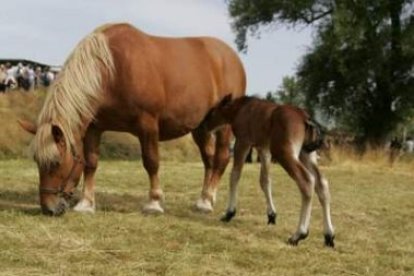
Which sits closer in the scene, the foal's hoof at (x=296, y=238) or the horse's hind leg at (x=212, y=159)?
the foal's hoof at (x=296, y=238)

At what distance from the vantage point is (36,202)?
9.76 m

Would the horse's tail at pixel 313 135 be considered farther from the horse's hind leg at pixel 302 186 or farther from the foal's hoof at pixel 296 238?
the foal's hoof at pixel 296 238

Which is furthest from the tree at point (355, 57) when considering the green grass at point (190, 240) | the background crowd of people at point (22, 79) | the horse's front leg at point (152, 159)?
the horse's front leg at point (152, 159)

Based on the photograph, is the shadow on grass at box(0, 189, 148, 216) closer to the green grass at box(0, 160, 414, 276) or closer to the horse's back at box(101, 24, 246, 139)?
the green grass at box(0, 160, 414, 276)

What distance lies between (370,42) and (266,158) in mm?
25027

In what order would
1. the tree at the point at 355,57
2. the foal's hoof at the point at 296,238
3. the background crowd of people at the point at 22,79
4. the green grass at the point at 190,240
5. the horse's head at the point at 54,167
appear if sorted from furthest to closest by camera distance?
the tree at the point at 355,57
the background crowd of people at the point at 22,79
the horse's head at the point at 54,167
the foal's hoof at the point at 296,238
the green grass at the point at 190,240

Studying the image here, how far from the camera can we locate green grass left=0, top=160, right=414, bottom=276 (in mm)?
6168

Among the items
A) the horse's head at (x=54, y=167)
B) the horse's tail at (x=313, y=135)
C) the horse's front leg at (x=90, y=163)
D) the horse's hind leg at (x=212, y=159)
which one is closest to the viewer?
the horse's tail at (x=313, y=135)

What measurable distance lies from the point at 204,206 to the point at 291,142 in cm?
269

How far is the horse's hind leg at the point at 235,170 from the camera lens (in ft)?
28.1

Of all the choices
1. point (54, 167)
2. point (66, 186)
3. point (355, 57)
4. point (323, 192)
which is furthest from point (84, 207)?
point (355, 57)

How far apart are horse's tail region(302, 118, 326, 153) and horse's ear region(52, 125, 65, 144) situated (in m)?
2.69

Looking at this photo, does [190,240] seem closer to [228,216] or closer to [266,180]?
[228,216]

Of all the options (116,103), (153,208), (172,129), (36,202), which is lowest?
(36,202)
